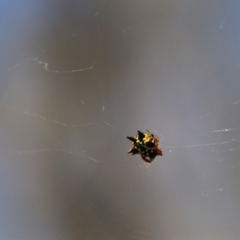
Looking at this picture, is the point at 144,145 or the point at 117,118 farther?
the point at 117,118

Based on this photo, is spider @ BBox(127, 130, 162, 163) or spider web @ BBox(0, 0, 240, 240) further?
spider web @ BBox(0, 0, 240, 240)

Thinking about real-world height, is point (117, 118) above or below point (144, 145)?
above

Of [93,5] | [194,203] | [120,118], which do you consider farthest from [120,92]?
[194,203]

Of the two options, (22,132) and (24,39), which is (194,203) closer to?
(22,132)

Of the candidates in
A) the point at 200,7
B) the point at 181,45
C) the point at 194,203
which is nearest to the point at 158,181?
the point at 194,203

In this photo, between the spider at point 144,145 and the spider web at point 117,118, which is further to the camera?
the spider web at point 117,118

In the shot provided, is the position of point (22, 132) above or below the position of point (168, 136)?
below

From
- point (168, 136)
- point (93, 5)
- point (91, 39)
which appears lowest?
point (168, 136)
